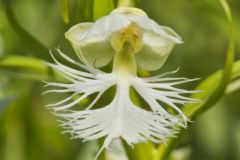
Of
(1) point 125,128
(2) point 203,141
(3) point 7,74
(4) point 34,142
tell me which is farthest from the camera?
(2) point 203,141

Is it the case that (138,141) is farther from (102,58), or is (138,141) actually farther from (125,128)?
(102,58)

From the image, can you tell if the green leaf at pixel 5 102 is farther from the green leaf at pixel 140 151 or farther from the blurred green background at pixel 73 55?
the green leaf at pixel 140 151

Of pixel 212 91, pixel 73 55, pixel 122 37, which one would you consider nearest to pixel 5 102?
pixel 122 37

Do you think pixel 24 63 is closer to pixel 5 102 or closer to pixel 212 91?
pixel 5 102

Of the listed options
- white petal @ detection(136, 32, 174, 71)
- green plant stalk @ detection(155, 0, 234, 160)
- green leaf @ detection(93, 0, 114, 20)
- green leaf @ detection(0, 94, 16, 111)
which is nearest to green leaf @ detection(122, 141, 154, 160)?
green plant stalk @ detection(155, 0, 234, 160)

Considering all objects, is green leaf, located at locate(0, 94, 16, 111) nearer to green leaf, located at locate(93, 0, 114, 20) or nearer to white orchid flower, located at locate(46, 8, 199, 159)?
white orchid flower, located at locate(46, 8, 199, 159)

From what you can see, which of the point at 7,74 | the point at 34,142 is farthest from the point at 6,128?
the point at 7,74
